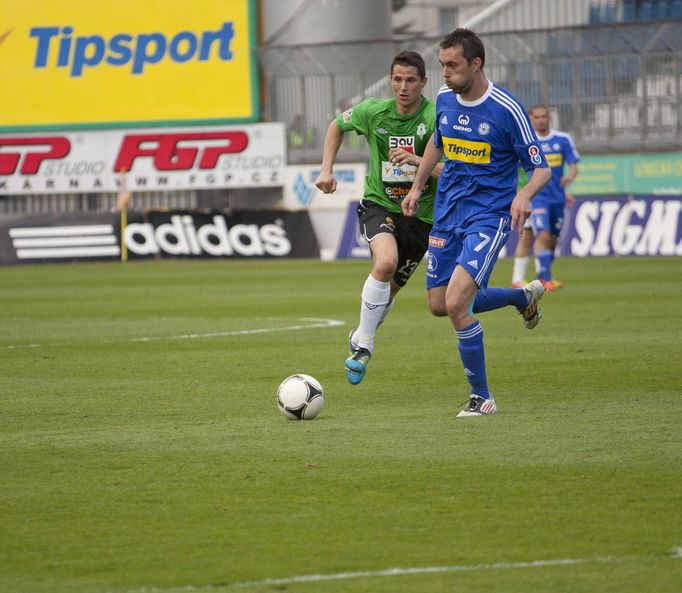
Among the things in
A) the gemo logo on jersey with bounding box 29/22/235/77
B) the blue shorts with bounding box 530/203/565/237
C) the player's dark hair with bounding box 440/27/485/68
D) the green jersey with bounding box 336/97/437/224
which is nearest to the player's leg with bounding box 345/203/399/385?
the green jersey with bounding box 336/97/437/224

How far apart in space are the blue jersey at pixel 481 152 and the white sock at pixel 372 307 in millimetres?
1117

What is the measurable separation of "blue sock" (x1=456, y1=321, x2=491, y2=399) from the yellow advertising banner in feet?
92.2

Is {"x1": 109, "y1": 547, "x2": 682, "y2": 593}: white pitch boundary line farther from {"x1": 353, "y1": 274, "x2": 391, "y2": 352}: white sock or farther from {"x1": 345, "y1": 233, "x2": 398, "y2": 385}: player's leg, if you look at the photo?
{"x1": 353, "y1": 274, "x2": 391, "y2": 352}: white sock

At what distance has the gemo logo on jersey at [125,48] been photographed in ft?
120

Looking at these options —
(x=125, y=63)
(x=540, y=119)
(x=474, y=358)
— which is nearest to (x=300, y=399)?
(x=474, y=358)

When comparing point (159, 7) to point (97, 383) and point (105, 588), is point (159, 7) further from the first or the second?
point (105, 588)

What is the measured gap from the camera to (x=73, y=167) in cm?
3697

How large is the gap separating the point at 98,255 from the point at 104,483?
2555 cm

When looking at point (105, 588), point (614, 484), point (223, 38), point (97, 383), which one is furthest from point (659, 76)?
point (105, 588)

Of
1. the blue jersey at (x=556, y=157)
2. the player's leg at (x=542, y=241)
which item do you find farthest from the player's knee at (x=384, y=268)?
the blue jersey at (x=556, y=157)

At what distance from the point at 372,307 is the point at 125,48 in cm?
2834

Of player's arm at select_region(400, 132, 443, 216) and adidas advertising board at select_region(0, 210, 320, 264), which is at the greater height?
player's arm at select_region(400, 132, 443, 216)

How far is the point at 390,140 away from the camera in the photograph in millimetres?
10055

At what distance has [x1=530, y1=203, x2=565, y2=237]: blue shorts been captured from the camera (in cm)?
2086
